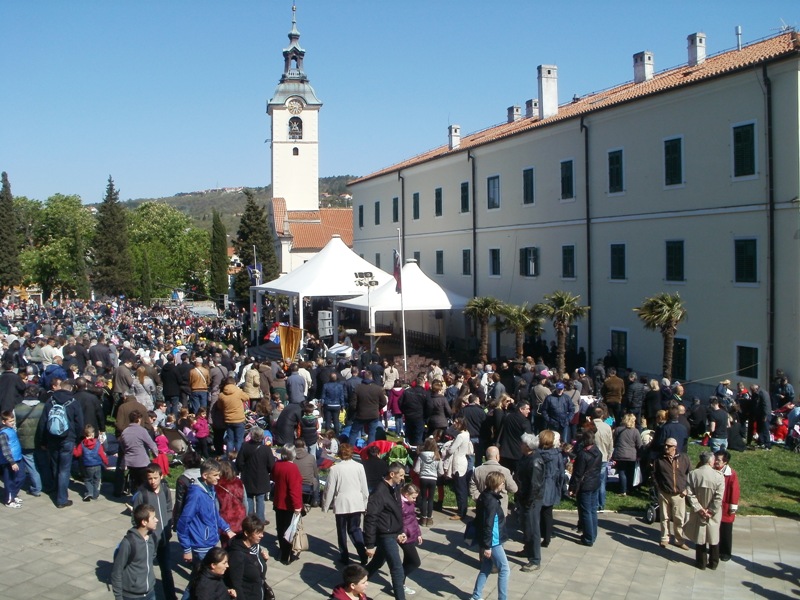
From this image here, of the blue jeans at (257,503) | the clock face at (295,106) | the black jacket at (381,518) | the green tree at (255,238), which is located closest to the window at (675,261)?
the blue jeans at (257,503)

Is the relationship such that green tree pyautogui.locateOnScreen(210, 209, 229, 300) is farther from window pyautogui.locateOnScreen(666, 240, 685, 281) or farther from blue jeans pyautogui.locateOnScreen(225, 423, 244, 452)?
blue jeans pyautogui.locateOnScreen(225, 423, 244, 452)

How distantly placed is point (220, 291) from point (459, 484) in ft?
211

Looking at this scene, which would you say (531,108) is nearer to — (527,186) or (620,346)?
(527,186)

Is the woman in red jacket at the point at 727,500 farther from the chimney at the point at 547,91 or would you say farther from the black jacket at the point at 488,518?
the chimney at the point at 547,91

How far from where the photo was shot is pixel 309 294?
92.3 feet

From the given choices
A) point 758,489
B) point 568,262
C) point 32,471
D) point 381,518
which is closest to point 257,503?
point 381,518

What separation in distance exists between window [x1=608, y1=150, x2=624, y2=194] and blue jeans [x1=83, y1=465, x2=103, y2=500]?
18.4 m

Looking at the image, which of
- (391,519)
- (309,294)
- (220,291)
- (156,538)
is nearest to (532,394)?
(391,519)

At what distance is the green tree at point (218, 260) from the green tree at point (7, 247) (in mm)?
16635

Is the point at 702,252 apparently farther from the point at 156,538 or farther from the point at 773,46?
the point at 156,538

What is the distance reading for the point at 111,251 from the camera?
71188mm

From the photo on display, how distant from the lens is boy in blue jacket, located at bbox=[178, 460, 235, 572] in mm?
7195

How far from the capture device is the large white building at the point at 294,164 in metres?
65.6

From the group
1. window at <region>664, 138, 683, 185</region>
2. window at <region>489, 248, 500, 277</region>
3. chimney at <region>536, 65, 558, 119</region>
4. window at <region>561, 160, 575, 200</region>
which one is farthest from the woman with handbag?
chimney at <region>536, 65, 558, 119</region>
